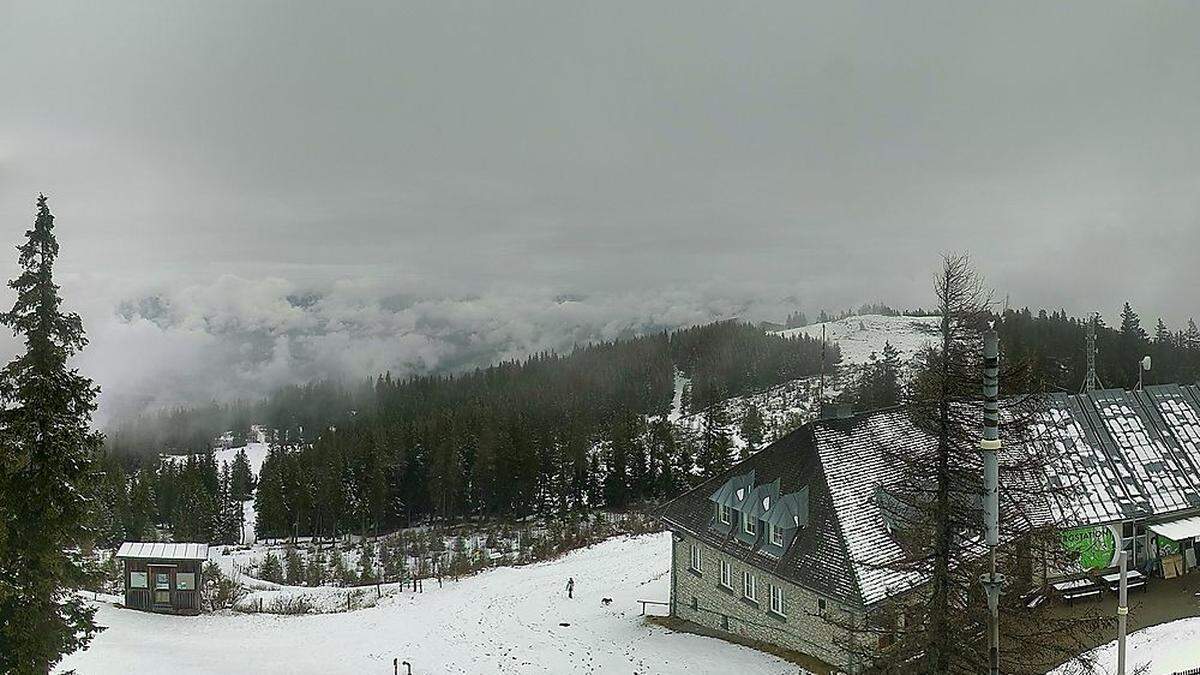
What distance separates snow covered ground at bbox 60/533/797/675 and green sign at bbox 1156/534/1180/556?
790 inches

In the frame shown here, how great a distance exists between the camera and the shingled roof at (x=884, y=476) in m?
27.2

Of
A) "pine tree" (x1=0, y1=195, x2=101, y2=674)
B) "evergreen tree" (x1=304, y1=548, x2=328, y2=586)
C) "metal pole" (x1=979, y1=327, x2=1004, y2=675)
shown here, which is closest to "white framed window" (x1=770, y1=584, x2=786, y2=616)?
"metal pole" (x1=979, y1=327, x2=1004, y2=675)

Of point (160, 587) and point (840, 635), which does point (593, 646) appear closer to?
point (840, 635)

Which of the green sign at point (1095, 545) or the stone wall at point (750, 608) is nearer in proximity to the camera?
the stone wall at point (750, 608)

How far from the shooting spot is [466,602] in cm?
4122

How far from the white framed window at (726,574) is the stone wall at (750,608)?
101mm

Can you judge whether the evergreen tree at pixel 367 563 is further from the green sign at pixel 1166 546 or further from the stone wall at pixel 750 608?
the green sign at pixel 1166 546

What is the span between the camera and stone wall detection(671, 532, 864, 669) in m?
27.1

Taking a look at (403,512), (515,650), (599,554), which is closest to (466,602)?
(515,650)

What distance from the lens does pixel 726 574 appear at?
3262 cm

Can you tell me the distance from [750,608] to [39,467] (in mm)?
23443

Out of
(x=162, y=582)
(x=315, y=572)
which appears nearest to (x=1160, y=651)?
(x=162, y=582)

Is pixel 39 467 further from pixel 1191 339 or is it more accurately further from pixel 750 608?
pixel 1191 339

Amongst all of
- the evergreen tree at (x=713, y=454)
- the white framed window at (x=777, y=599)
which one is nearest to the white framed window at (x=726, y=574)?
the white framed window at (x=777, y=599)
